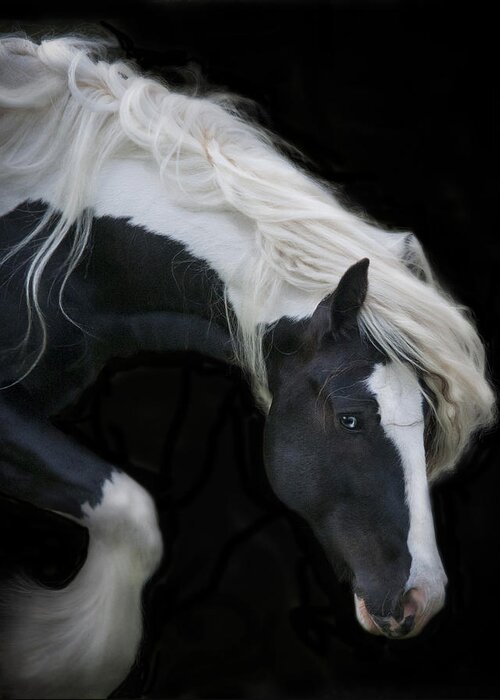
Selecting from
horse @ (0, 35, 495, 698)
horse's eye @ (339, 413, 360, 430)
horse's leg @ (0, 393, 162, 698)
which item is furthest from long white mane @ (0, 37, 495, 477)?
horse's leg @ (0, 393, 162, 698)

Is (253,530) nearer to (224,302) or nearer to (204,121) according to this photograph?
(224,302)

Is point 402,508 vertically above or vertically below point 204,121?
below

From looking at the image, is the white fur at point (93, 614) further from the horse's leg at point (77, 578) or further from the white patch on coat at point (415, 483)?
the white patch on coat at point (415, 483)

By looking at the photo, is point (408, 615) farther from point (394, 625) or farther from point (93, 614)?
point (93, 614)

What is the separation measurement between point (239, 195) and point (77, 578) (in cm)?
81

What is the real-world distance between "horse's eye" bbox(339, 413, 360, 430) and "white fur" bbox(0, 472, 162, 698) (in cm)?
39

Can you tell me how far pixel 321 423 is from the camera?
1517 millimetres

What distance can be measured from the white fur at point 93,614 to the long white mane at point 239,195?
348mm

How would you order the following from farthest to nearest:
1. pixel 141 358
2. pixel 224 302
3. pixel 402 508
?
pixel 141 358 → pixel 224 302 → pixel 402 508

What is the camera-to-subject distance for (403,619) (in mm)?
1464

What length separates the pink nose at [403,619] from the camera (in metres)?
1.45

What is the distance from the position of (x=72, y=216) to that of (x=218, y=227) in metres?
0.29

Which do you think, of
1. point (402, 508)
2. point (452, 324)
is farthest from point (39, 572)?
point (452, 324)

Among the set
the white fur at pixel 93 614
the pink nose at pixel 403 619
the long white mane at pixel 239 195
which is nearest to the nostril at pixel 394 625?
the pink nose at pixel 403 619
